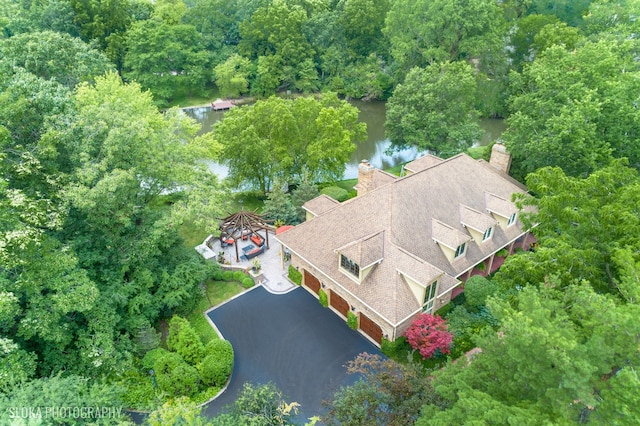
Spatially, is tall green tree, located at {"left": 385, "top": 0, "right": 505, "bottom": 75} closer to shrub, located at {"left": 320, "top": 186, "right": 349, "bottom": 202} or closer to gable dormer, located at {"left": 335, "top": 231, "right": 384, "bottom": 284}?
shrub, located at {"left": 320, "top": 186, "right": 349, "bottom": 202}

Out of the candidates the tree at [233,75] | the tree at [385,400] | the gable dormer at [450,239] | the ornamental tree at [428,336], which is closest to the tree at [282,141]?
the gable dormer at [450,239]

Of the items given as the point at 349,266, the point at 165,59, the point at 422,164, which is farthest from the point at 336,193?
the point at 165,59

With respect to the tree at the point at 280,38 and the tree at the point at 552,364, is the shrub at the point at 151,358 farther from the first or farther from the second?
the tree at the point at 280,38

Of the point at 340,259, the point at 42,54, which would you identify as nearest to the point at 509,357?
the point at 340,259

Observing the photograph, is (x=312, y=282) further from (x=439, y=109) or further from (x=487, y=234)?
(x=439, y=109)

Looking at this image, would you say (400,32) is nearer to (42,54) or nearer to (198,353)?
(42,54)

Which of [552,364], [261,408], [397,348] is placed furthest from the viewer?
[397,348]
